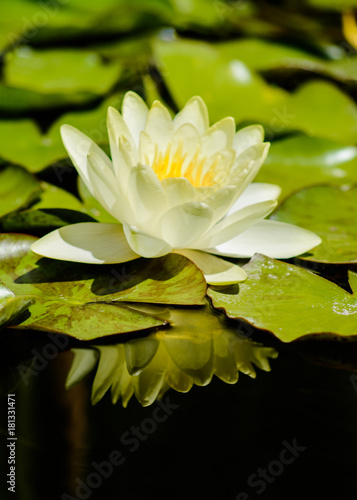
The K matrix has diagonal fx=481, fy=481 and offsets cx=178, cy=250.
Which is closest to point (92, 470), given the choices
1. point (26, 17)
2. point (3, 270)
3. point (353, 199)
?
point (3, 270)

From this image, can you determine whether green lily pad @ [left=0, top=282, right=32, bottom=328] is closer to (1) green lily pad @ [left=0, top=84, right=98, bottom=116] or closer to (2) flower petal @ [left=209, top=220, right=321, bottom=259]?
(2) flower petal @ [left=209, top=220, right=321, bottom=259]

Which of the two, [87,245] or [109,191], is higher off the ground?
[109,191]

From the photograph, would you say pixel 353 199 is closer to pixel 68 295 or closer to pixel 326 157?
pixel 326 157

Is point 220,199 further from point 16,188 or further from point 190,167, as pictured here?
point 16,188

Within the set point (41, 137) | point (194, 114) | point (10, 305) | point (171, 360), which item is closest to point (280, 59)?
point (194, 114)

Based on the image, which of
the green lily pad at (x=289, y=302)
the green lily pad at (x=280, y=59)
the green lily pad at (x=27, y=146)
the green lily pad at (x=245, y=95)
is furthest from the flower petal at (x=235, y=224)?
the green lily pad at (x=280, y=59)

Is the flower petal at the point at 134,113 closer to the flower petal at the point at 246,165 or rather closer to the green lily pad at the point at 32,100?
the flower petal at the point at 246,165
